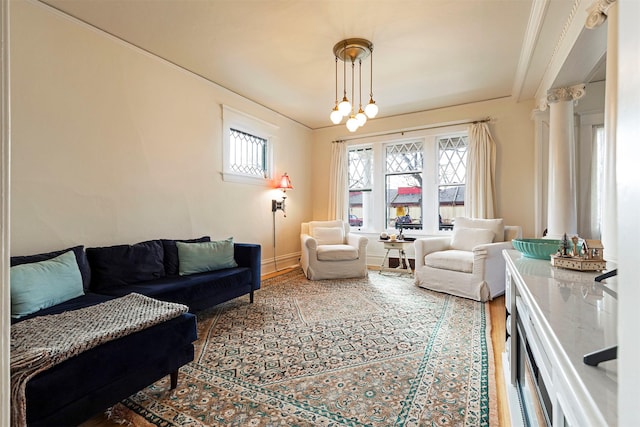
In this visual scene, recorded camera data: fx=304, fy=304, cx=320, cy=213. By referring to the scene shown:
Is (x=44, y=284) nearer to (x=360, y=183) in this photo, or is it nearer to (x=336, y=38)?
(x=336, y=38)

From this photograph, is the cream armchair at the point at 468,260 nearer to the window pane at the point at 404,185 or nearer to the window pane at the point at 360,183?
the window pane at the point at 404,185

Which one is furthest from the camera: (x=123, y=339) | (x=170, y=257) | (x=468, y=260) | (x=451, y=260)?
(x=451, y=260)

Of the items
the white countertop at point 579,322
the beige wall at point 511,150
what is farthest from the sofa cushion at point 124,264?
the beige wall at point 511,150

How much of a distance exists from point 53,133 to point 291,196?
3.37m

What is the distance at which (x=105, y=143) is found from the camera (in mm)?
2799

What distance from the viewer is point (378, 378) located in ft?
6.14

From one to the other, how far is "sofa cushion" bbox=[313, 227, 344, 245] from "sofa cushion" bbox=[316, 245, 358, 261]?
35 cm

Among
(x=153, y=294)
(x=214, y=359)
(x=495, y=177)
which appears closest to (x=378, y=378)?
(x=214, y=359)

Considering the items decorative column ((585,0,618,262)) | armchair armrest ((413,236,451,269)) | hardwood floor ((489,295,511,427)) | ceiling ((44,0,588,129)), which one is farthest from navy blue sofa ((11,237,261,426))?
armchair armrest ((413,236,451,269))

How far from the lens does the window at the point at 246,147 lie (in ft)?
13.4

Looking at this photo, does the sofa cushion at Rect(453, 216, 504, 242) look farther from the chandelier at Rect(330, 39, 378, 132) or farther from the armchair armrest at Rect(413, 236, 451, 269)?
the chandelier at Rect(330, 39, 378, 132)

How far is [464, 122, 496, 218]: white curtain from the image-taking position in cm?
443

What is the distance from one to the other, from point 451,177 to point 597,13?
314cm

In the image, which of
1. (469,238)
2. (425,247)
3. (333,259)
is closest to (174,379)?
(333,259)
